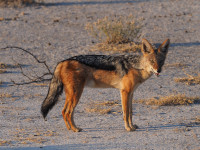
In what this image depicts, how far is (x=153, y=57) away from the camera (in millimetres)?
6449

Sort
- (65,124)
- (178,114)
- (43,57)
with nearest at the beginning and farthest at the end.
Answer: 1. (65,124)
2. (178,114)
3. (43,57)

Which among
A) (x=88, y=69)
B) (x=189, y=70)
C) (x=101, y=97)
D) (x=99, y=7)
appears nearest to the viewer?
(x=88, y=69)

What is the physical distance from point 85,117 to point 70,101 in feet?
3.31

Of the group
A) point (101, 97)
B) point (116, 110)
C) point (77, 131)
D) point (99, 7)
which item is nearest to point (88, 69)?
point (77, 131)

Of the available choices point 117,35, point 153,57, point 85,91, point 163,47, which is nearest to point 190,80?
point 85,91

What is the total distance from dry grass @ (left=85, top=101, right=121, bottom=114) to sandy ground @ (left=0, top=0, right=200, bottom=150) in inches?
2.2

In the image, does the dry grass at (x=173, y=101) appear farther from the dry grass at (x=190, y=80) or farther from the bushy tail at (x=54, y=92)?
the bushy tail at (x=54, y=92)

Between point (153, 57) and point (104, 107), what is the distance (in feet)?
6.06

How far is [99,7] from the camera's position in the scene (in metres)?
19.5

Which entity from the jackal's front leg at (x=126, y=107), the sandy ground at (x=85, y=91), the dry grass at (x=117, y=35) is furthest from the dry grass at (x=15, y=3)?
the jackal's front leg at (x=126, y=107)

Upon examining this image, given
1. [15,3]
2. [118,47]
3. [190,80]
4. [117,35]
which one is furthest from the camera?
[15,3]

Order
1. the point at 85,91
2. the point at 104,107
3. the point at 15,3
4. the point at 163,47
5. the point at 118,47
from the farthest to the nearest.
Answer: the point at 15,3, the point at 118,47, the point at 85,91, the point at 104,107, the point at 163,47

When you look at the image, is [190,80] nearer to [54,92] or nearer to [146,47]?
[146,47]

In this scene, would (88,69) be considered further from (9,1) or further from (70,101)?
(9,1)
